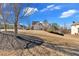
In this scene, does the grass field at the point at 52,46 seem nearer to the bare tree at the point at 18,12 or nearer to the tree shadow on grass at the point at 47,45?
the tree shadow on grass at the point at 47,45

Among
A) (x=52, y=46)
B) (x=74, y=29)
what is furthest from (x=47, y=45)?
(x=74, y=29)

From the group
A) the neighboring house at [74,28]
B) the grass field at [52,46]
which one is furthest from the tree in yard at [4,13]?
the neighboring house at [74,28]

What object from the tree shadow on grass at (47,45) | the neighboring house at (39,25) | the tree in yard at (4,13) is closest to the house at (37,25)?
the neighboring house at (39,25)

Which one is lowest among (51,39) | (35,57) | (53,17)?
(35,57)

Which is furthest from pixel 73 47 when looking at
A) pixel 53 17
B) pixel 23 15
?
pixel 23 15

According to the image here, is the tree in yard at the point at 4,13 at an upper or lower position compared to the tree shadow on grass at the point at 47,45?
upper

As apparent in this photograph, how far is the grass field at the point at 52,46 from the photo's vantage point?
3141 millimetres

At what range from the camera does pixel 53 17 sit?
3170 mm

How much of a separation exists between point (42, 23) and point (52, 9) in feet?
0.67

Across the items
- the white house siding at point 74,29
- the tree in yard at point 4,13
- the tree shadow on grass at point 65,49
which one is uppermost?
the tree in yard at point 4,13

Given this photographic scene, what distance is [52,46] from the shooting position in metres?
3.18

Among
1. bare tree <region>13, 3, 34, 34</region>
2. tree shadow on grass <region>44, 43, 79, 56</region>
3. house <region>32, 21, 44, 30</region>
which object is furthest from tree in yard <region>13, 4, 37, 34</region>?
tree shadow on grass <region>44, 43, 79, 56</region>

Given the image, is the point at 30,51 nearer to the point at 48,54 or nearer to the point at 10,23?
the point at 48,54

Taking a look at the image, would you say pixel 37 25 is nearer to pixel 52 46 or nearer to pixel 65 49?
Result: pixel 52 46
